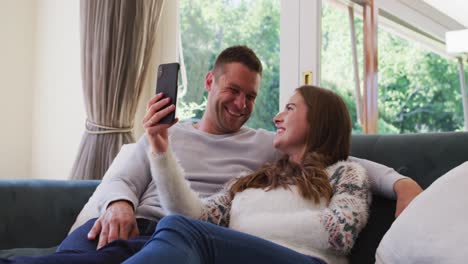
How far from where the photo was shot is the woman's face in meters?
1.50

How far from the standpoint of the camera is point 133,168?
62.6 inches

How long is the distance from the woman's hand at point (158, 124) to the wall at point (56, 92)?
1921mm

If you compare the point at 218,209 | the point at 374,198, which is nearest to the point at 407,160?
the point at 374,198

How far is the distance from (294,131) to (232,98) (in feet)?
1.03

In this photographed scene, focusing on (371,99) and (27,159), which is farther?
(27,159)

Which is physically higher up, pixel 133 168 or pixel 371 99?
pixel 371 99

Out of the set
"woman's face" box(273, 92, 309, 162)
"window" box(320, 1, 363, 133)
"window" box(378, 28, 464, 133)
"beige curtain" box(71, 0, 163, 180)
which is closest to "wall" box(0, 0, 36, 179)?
"beige curtain" box(71, 0, 163, 180)

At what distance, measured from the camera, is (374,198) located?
143cm

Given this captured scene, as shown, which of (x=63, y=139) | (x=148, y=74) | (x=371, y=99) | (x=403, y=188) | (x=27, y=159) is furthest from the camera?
(x=27, y=159)

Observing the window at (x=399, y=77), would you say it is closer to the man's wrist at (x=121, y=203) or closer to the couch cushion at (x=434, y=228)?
the couch cushion at (x=434, y=228)

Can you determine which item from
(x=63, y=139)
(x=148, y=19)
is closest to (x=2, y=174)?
(x=63, y=139)

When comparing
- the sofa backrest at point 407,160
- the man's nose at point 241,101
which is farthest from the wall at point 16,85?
the sofa backrest at point 407,160

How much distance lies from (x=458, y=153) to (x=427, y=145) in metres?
0.09

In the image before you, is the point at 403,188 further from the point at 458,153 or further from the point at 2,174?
the point at 2,174
